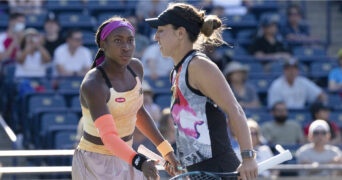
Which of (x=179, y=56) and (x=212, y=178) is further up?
(x=179, y=56)

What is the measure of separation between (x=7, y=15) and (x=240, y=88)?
3.74 m

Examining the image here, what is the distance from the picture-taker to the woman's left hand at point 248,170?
18.1 feet

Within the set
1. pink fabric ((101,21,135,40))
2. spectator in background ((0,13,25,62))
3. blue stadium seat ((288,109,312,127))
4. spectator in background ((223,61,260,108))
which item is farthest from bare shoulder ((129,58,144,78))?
spectator in background ((0,13,25,62))

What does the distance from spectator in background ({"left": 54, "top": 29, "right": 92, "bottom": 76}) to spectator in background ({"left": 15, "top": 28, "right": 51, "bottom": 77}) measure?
17 centimetres

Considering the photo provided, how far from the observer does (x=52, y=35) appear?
13.5 metres

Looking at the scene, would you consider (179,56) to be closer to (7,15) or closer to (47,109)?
(47,109)

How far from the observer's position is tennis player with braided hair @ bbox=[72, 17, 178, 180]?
6.04 metres

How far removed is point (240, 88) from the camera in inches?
501

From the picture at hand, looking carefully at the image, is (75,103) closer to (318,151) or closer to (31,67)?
(31,67)

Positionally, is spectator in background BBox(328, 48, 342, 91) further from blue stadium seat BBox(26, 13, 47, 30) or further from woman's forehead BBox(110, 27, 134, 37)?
woman's forehead BBox(110, 27, 134, 37)

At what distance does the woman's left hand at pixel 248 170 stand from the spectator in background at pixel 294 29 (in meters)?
9.97

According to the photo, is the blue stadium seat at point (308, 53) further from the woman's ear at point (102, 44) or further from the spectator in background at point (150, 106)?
the woman's ear at point (102, 44)

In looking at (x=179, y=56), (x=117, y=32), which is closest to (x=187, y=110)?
(x=179, y=56)

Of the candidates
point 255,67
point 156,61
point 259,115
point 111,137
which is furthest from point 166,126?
point 111,137
